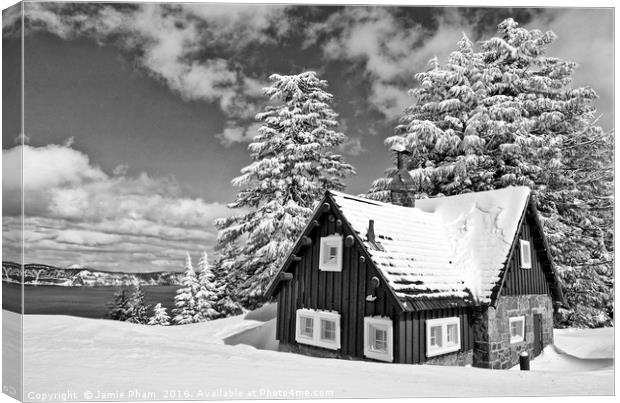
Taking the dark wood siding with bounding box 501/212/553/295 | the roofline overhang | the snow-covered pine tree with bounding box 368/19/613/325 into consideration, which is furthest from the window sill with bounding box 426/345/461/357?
the snow-covered pine tree with bounding box 368/19/613/325

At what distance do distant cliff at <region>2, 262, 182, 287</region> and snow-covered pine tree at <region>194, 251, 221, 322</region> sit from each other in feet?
18.7

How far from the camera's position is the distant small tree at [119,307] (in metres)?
12.6

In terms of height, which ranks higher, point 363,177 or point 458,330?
point 363,177

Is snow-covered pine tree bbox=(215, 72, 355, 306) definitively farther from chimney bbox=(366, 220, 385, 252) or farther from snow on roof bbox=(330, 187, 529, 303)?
chimney bbox=(366, 220, 385, 252)

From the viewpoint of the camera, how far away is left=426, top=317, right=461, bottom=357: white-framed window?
1076 centimetres

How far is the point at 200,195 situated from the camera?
50.4 feet

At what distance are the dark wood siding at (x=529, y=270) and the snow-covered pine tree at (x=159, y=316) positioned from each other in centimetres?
1146

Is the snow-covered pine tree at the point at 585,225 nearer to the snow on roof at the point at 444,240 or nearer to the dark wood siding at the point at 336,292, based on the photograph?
the snow on roof at the point at 444,240

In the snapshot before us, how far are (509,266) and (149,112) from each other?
1003 cm

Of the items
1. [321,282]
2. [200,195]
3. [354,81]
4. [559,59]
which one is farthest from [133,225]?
[559,59]

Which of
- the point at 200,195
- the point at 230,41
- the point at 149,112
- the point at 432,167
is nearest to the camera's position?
the point at 230,41

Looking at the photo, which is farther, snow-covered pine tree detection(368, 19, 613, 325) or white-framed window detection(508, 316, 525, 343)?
white-framed window detection(508, 316, 525, 343)

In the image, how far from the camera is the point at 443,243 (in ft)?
44.1

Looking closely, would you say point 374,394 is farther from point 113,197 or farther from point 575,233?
point 575,233
